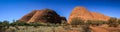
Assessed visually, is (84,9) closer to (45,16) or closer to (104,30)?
(45,16)

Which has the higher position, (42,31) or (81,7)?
(81,7)

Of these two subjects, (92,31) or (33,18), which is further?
(33,18)

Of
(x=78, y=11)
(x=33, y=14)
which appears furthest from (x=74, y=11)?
(x=33, y=14)

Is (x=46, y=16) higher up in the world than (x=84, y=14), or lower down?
lower down

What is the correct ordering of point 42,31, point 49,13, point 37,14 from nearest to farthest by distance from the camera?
point 42,31 < point 49,13 < point 37,14

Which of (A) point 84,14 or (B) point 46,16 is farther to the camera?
(A) point 84,14

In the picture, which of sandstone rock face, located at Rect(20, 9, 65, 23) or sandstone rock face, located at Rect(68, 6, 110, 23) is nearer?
sandstone rock face, located at Rect(20, 9, 65, 23)

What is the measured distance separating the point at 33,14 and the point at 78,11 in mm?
21284

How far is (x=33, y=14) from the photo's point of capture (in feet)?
303

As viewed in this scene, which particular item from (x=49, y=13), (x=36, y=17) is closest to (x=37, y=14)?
(x=36, y=17)

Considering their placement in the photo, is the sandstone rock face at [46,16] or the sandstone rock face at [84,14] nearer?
the sandstone rock face at [46,16]

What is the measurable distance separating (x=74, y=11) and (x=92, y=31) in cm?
7443

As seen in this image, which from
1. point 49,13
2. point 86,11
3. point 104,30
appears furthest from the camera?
point 86,11

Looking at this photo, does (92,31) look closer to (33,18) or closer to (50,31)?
(50,31)
